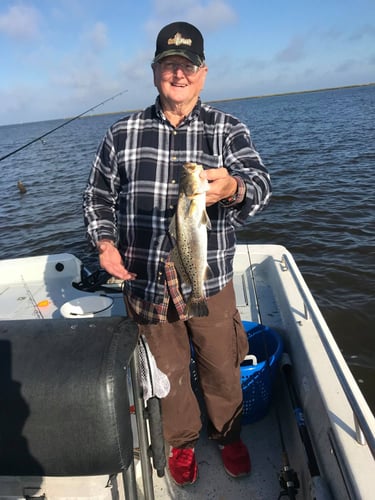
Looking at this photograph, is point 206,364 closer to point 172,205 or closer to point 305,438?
point 305,438

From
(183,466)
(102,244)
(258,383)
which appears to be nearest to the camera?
(102,244)

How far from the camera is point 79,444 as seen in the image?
6.22ft

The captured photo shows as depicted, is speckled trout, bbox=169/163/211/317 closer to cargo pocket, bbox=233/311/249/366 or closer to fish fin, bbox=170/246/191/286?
fish fin, bbox=170/246/191/286

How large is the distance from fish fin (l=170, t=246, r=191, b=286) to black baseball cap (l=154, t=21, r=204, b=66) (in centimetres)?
125

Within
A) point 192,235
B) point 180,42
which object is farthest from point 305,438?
point 180,42

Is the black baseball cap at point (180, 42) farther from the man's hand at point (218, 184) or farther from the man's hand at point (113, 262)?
the man's hand at point (113, 262)

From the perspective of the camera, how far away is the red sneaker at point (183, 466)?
3320 millimetres

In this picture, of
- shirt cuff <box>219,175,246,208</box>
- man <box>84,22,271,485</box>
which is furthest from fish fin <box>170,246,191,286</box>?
shirt cuff <box>219,175,246,208</box>

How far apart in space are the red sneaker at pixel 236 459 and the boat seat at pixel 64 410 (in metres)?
1.66

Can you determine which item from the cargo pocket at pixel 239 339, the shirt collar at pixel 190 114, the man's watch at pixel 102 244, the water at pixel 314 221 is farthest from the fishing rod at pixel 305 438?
the water at pixel 314 221

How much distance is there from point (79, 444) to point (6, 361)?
539 mm

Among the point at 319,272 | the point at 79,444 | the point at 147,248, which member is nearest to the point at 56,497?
the point at 79,444

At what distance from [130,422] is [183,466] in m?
1.64

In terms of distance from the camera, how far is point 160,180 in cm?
277
